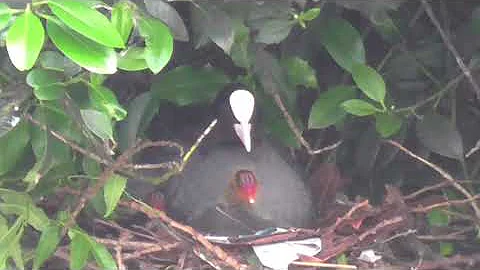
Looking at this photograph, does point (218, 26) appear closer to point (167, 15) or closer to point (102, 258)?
point (167, 15)

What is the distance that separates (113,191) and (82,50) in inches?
8.8

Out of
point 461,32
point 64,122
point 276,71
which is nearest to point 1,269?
point 64,122

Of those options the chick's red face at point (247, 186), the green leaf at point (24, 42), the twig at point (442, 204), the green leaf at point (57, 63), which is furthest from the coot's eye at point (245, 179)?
the green leaf at point (24, 42)

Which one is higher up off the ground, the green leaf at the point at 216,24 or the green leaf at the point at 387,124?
the green leaf at the point at 216,24

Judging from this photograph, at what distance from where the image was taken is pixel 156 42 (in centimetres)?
91

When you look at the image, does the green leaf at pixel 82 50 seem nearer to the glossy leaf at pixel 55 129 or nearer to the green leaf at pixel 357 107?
the glossy leaf at pixel 55 129

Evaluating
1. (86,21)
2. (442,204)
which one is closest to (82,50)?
(86,21)

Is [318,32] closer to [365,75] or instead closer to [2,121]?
[365,75]

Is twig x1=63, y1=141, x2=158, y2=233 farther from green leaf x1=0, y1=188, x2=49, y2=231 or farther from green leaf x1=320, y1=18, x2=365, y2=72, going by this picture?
green leaf x1=320, y1=18, x2=365, y2=72

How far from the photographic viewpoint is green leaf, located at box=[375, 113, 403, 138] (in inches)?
44.0

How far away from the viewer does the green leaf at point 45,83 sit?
0.93 metres

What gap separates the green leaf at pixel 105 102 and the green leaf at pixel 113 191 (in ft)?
0.30

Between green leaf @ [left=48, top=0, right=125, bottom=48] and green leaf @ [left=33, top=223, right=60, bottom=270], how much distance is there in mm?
284

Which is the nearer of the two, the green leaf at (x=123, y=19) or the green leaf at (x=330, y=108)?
the green leaf at (x=123, y=19)
